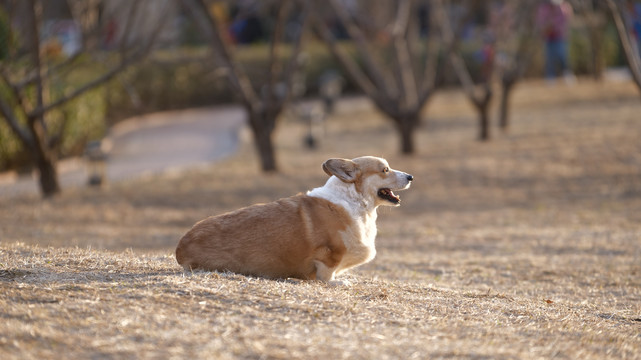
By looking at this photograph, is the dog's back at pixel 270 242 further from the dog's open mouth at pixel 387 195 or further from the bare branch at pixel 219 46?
the bare branch at pixel 219 46

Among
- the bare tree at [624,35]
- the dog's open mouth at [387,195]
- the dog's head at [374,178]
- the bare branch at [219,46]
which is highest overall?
the bare branch at [219,46]

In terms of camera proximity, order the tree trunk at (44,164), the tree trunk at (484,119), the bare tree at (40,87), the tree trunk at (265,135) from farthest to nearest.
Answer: the tree trunk at (484,119) < the tree trunk at (265,135) < the tree trunk at (44,164) < the bare tree at (40,87)

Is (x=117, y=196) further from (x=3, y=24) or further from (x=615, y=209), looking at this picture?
(x=615, y=209)

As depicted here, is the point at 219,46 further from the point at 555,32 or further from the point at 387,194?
the point at 555,32

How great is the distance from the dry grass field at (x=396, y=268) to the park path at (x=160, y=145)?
3.30ft

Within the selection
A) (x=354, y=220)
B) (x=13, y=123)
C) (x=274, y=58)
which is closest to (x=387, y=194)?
(x=354, y=220)

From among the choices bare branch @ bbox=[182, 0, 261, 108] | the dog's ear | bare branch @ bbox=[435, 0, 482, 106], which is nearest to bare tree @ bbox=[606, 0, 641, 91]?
the dog's ear

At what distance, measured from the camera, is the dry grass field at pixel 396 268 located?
483 cm

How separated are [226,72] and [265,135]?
127 cm

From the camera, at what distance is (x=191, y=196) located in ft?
44.7

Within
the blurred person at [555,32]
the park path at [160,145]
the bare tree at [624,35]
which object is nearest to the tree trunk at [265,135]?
the park path at [160,145]

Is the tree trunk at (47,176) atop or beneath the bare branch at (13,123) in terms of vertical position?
beneath

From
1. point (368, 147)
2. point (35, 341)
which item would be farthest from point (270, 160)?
point (35, 341)

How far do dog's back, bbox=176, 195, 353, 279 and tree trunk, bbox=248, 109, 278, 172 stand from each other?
28.2ft
